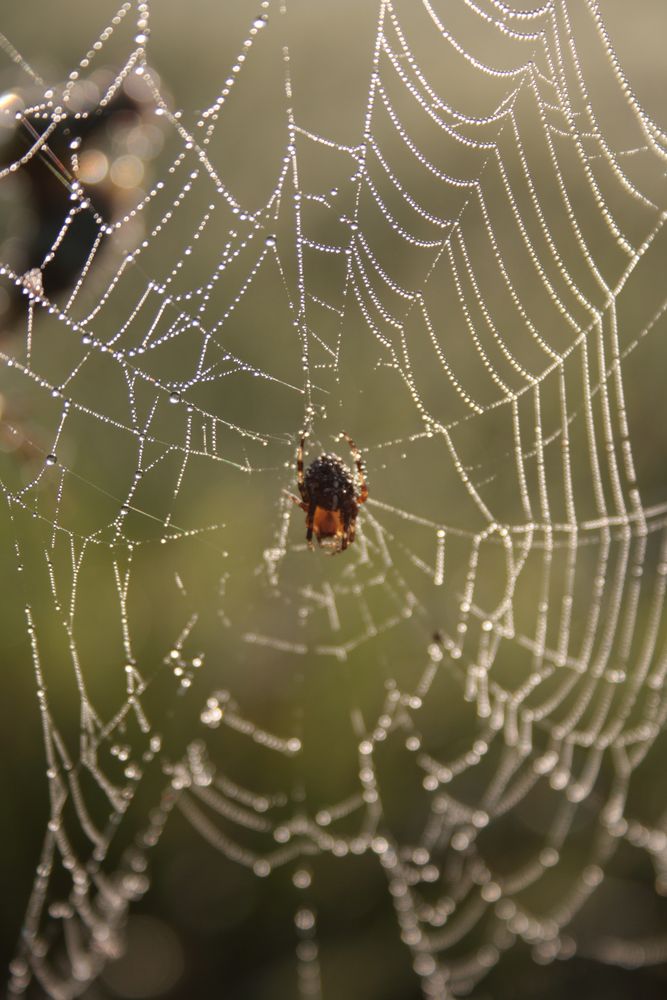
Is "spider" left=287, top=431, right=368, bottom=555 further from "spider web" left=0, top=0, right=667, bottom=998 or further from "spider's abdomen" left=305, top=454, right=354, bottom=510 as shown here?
"spider web" left=0, top=0, right=667, bottom=998

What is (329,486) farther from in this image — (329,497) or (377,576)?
(377,576)

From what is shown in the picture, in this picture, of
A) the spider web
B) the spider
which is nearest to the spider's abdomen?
the spider

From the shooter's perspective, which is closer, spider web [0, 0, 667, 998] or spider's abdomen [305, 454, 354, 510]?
spider's abdomen [305, 454, 354, 510]

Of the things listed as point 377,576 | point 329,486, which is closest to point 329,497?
point 329,486

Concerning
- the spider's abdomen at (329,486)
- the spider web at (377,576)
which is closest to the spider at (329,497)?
the spider's abdomen at (329,486)

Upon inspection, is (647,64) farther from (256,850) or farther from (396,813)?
(256,850)

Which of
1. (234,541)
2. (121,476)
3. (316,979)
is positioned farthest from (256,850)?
(121,476)
